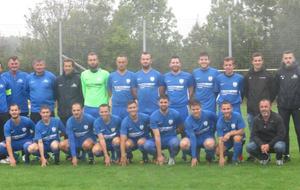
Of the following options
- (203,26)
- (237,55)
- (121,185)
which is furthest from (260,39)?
(121,185)

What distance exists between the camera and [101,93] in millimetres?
8125

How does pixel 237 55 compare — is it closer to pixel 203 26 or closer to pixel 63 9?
pixel 203 26

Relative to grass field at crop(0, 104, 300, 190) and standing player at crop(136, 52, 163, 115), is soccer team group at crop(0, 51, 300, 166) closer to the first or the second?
standing player at crop(136, 52, 163, 115)

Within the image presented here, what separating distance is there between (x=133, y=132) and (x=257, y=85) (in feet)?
6.26

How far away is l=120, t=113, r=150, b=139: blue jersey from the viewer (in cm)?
755

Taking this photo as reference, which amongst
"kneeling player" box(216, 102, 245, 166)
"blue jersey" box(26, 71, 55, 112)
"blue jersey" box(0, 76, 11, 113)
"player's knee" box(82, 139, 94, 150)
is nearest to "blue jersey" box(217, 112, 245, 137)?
"kneeling player" box(216, 102, 245, 166)

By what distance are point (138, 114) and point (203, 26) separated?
14910 millimetres

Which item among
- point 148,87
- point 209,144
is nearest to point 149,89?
point 148,87

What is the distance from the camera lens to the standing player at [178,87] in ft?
26.0

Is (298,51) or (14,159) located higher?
(298,51)

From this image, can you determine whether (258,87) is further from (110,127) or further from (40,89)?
(40,89)

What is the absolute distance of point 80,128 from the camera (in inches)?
303

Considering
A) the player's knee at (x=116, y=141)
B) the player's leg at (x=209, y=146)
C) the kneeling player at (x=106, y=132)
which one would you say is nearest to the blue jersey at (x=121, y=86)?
the kneeling player at (x=106, y=132)

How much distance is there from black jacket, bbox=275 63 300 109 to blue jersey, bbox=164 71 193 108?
52.2 inches
